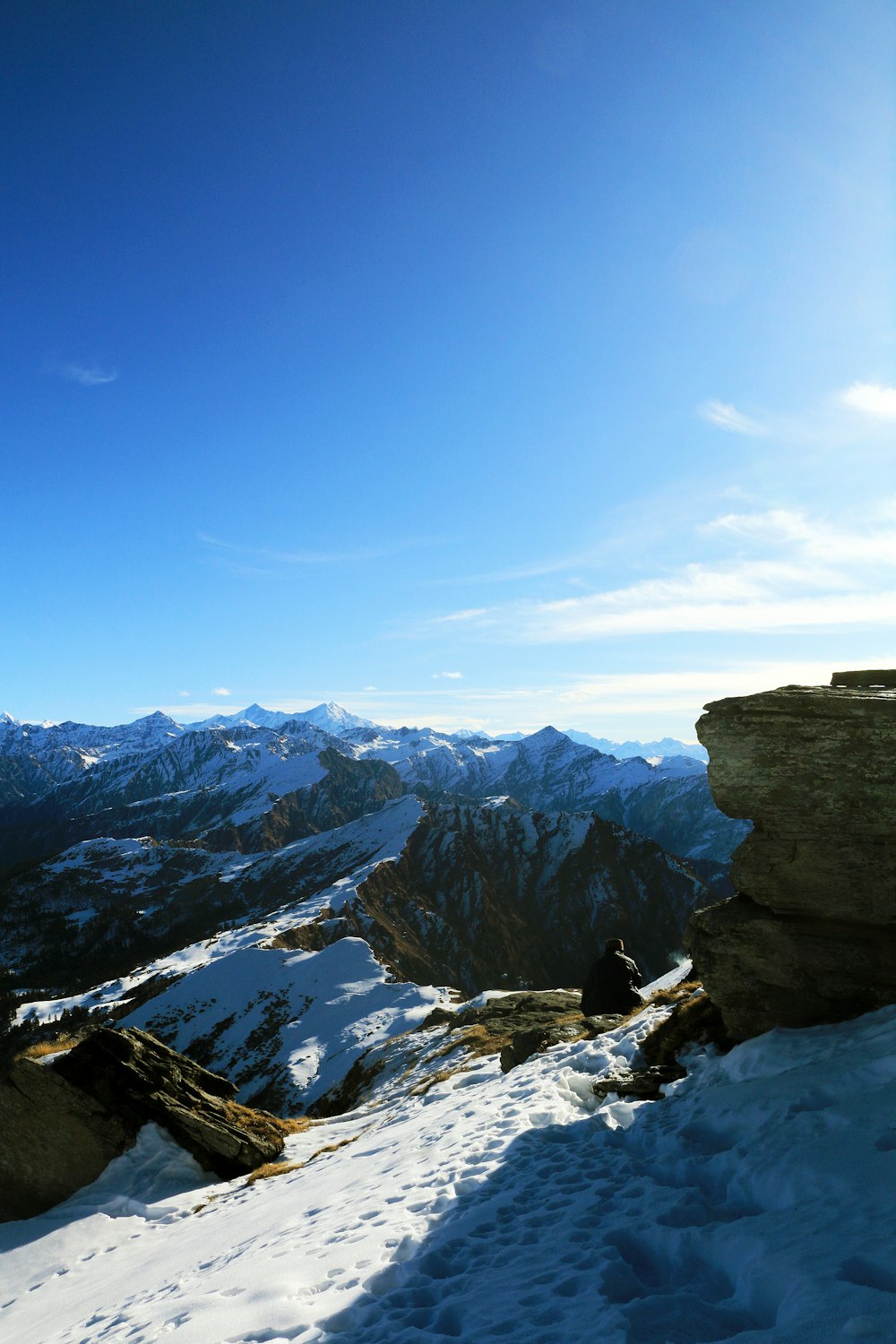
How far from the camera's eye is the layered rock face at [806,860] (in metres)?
13.4

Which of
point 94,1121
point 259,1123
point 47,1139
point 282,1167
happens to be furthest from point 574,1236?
point 259,1123

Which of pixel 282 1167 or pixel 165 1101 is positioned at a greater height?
pixel 165 1101

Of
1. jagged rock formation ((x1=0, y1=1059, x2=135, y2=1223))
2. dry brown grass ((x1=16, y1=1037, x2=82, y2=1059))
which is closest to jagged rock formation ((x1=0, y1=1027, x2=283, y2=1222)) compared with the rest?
jagged rock formation ((x1=0, y1=1059, x2=135, y2=1223))

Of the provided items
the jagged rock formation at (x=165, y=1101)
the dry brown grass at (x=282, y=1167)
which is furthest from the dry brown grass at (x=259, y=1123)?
the dry brown grass at (x=282, y=1167)

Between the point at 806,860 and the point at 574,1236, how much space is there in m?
9.09

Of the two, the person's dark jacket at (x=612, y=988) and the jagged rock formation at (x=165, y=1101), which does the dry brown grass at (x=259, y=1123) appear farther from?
the person's dark jacket at (x=612, y=988)

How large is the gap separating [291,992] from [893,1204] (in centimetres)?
8911

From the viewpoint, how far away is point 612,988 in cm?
2434

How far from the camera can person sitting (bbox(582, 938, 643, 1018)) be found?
949 inches

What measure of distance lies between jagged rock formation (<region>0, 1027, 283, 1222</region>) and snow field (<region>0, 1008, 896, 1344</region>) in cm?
351

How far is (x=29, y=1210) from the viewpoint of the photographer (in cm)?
2008

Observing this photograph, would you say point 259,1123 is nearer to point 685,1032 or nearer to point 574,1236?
point 685,1032

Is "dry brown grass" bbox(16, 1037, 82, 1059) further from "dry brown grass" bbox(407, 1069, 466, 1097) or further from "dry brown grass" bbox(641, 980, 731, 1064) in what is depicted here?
"dry brown grass" bbox(641, 980, 731, 1064)

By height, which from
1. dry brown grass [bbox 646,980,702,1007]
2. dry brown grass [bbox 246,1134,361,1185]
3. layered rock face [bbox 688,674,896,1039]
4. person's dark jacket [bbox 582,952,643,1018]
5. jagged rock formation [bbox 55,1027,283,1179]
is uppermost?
layered rock face [bbox 688,674,896,1039]
